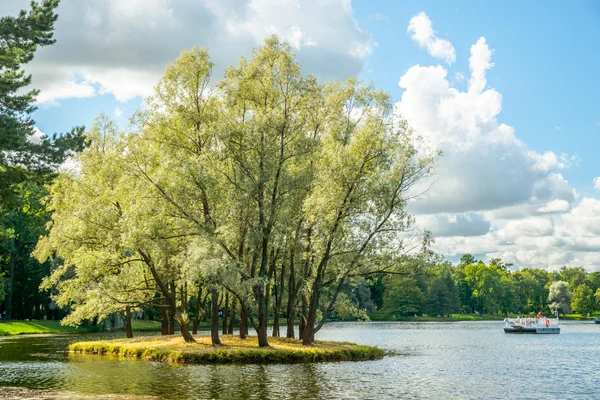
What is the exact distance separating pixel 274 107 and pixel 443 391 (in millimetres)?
21068

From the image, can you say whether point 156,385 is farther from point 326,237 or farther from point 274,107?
point 274,107

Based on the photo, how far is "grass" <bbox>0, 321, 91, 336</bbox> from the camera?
74.1 m

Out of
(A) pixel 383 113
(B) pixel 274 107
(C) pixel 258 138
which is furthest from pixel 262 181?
(A) pixel 383 113

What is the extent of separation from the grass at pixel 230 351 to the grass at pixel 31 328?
109 feet

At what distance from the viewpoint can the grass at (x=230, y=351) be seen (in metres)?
37.2

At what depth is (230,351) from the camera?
3753cm

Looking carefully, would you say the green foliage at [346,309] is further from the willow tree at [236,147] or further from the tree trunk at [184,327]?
the tree trunk at [184,327]

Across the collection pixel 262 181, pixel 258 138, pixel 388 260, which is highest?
pixel 258 138

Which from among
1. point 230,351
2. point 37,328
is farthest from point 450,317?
point 230,351

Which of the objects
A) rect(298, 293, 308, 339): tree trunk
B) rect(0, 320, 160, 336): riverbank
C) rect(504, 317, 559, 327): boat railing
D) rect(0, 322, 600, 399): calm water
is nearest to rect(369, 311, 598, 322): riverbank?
rect(504, 317, 559, 327): boat railing

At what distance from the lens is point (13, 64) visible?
29.5m

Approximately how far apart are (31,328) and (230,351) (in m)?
51.2

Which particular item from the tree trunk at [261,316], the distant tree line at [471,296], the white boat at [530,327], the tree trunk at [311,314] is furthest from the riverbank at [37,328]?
the distant tree line at [471,296]

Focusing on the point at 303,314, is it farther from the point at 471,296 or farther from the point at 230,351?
the point at 471,296
